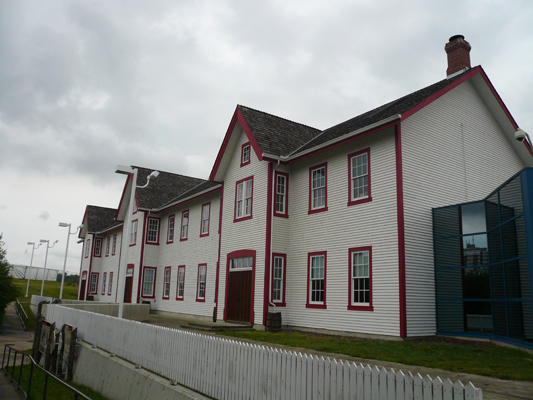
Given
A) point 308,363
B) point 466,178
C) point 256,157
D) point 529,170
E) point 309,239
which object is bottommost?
point 308,363

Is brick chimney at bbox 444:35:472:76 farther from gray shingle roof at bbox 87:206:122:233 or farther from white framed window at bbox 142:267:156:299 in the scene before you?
gray shingle roof at bbox 87:206:122:233

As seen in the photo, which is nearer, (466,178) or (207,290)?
(466,178)

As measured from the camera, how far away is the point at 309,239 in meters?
18.8

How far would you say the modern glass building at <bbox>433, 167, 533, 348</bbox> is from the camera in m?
12.6

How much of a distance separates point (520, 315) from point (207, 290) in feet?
53.2

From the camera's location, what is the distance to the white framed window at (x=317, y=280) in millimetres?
17656

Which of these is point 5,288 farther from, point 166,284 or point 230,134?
point 230,134

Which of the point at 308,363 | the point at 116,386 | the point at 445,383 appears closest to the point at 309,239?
the point at 116,386

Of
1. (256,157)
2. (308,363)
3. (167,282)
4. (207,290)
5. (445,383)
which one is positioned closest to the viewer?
(445,383)

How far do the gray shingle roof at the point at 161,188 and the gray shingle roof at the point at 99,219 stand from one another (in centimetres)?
1091

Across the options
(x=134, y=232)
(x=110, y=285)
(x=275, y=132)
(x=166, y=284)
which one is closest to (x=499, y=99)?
(x=275, y=132)

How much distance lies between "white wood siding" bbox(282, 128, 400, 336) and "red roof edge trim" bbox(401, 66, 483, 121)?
0.95 m

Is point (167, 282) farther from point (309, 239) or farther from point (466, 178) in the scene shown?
point (466, 178)

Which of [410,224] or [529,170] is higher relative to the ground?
[529,170]
